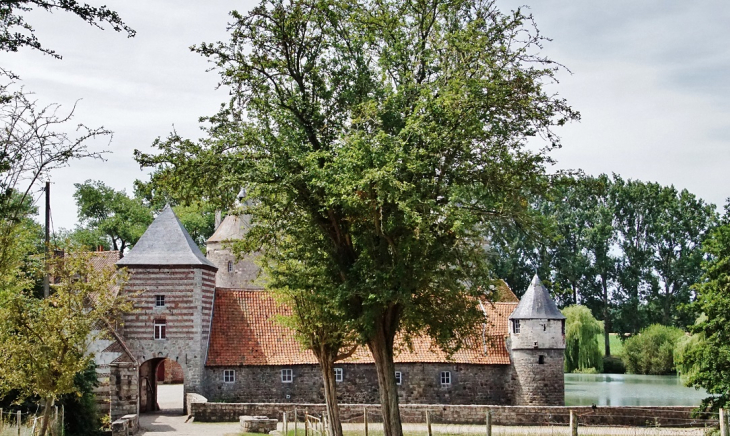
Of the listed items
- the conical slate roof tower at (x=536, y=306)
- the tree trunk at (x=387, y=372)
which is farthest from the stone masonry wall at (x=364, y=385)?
the tree trunk at (x=387, y=372)

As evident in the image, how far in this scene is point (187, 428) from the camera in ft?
85.3

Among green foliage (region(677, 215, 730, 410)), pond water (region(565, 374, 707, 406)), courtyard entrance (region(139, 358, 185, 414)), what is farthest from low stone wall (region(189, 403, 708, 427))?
pond water (region(565, 374, 707, 406))

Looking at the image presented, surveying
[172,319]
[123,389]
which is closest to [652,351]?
[172,319]

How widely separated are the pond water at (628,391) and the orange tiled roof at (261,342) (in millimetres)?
4822

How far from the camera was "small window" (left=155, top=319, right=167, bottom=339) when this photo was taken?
105 ft

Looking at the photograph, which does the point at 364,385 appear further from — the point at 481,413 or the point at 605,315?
the point at 605,315

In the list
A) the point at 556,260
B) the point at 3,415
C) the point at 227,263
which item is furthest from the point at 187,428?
the point at 556,260

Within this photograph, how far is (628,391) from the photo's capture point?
42.9 meters

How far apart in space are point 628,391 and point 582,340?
893cm

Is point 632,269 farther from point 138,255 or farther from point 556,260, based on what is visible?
point 138,255

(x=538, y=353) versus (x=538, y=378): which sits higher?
(x=538, y=353)

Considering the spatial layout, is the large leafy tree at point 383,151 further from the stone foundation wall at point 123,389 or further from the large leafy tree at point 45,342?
the stone foundation wall at point 123,389

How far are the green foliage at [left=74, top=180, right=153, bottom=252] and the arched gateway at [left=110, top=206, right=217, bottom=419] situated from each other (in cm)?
2628

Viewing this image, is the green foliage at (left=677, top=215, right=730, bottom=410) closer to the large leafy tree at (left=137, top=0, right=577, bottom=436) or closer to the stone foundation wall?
the large leafy tree at (left=137, top=0, right=577, bottom=436)
